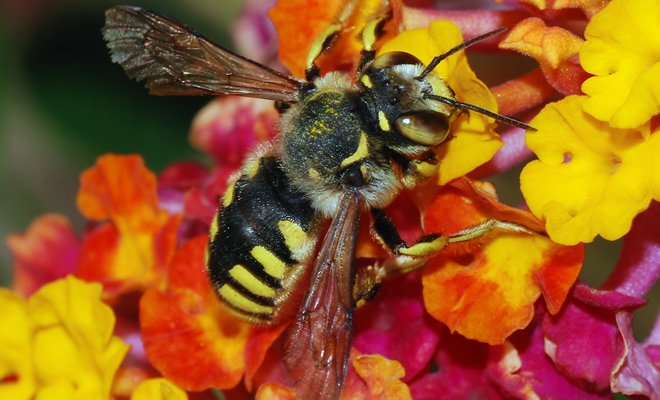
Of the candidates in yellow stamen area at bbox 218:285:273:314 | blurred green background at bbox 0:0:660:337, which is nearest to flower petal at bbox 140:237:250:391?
yellow stamen area at bbox 218:285:273:314

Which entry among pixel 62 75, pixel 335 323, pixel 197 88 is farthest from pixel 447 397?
pixel 62 75

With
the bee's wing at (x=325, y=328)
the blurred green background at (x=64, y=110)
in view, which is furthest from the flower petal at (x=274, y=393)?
the blurred green background at (x=64, y=110)

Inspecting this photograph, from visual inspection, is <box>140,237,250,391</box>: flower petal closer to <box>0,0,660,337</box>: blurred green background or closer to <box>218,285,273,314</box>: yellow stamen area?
<box>218,285,273,314</box>: yellow stamen area

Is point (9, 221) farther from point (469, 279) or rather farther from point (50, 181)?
point (469, 279)

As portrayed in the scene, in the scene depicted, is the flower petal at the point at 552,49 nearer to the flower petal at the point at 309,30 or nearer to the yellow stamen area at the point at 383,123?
the yellow stamen area at the point at 383,123

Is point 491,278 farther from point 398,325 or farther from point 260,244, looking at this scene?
point 260,244
